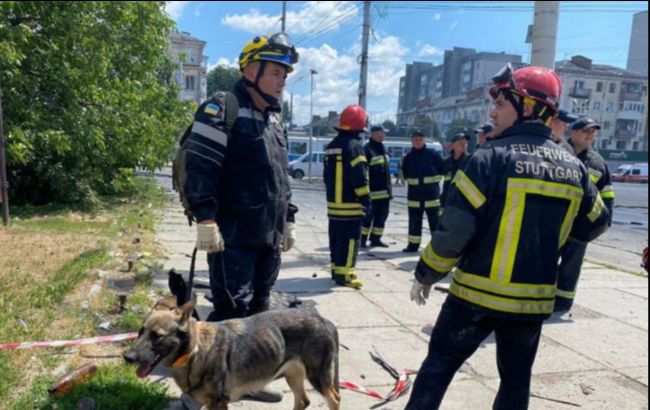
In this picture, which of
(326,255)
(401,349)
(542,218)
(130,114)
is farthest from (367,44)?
(542,218)

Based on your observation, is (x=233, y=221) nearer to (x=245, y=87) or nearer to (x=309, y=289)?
(x=245, y=87)

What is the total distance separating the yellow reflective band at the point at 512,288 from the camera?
8.36 ft

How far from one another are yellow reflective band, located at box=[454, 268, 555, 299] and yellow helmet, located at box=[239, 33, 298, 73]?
179 centimetres

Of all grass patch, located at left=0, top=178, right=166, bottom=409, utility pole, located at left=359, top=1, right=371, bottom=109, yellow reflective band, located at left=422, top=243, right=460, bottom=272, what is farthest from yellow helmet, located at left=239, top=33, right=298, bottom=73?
utility pole, located at left=359, top=1, right=371, bottom=109

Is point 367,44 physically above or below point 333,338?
above

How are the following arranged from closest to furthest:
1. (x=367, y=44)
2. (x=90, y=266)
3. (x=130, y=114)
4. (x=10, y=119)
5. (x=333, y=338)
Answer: (x=333, y=338) < (x=90, y=266) < (x=10, y=119) < (x=130, y=114) < (x=367, y=44)

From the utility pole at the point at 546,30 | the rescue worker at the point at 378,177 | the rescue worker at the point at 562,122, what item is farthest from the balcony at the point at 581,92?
the rescue worker at the point at 562,122

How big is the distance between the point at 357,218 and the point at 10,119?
7.00 m

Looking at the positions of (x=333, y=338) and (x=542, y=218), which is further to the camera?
(x=333, y=338)

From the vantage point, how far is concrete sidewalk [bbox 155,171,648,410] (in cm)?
371

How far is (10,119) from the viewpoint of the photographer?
9.10 metres

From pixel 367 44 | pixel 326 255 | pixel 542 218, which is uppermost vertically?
pixel 367 44

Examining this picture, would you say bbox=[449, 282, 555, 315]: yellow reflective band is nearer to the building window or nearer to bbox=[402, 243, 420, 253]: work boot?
bbox=[402, 243, 420, 253]: work boot

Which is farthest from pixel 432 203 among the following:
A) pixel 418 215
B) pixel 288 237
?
pixel 288 237
